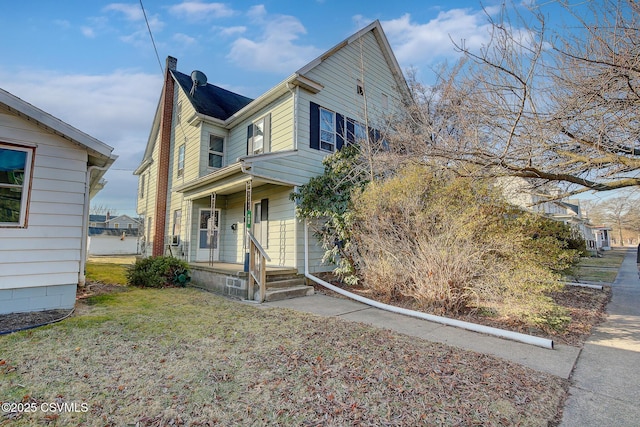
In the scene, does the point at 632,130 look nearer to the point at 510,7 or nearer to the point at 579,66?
the point at 579,66

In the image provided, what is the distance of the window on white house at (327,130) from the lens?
10227mm

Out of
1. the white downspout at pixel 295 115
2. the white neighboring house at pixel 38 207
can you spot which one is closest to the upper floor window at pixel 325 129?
the white downspout at pixel 295 115

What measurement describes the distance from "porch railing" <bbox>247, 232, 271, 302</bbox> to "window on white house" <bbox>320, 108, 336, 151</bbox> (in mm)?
4618

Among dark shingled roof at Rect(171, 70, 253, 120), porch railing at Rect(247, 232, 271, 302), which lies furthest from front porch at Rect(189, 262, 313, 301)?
dark shingled roof at Rect(171, 70, 253, 120)

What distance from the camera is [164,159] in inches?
514

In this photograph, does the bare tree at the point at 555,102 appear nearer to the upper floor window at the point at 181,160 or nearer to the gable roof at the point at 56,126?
the gable roof at the point at 56,126

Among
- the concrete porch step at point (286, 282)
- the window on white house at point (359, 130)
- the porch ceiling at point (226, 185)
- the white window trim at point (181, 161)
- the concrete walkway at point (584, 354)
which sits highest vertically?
the window on white house at point (359, 130)

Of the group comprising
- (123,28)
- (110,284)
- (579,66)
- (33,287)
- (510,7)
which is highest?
(123,28)

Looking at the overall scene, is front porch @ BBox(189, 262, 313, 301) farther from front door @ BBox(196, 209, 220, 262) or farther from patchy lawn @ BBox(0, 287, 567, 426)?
patchy lawn @ BBox(0, 287, 567, 426)

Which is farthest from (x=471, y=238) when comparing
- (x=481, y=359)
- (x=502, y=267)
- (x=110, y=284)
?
(x=110, y=284)

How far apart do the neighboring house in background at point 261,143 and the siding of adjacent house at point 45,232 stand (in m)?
3.45

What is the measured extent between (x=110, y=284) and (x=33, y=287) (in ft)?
12.8

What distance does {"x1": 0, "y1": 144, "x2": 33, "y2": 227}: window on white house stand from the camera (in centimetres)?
498

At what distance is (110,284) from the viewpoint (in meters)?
8.66
